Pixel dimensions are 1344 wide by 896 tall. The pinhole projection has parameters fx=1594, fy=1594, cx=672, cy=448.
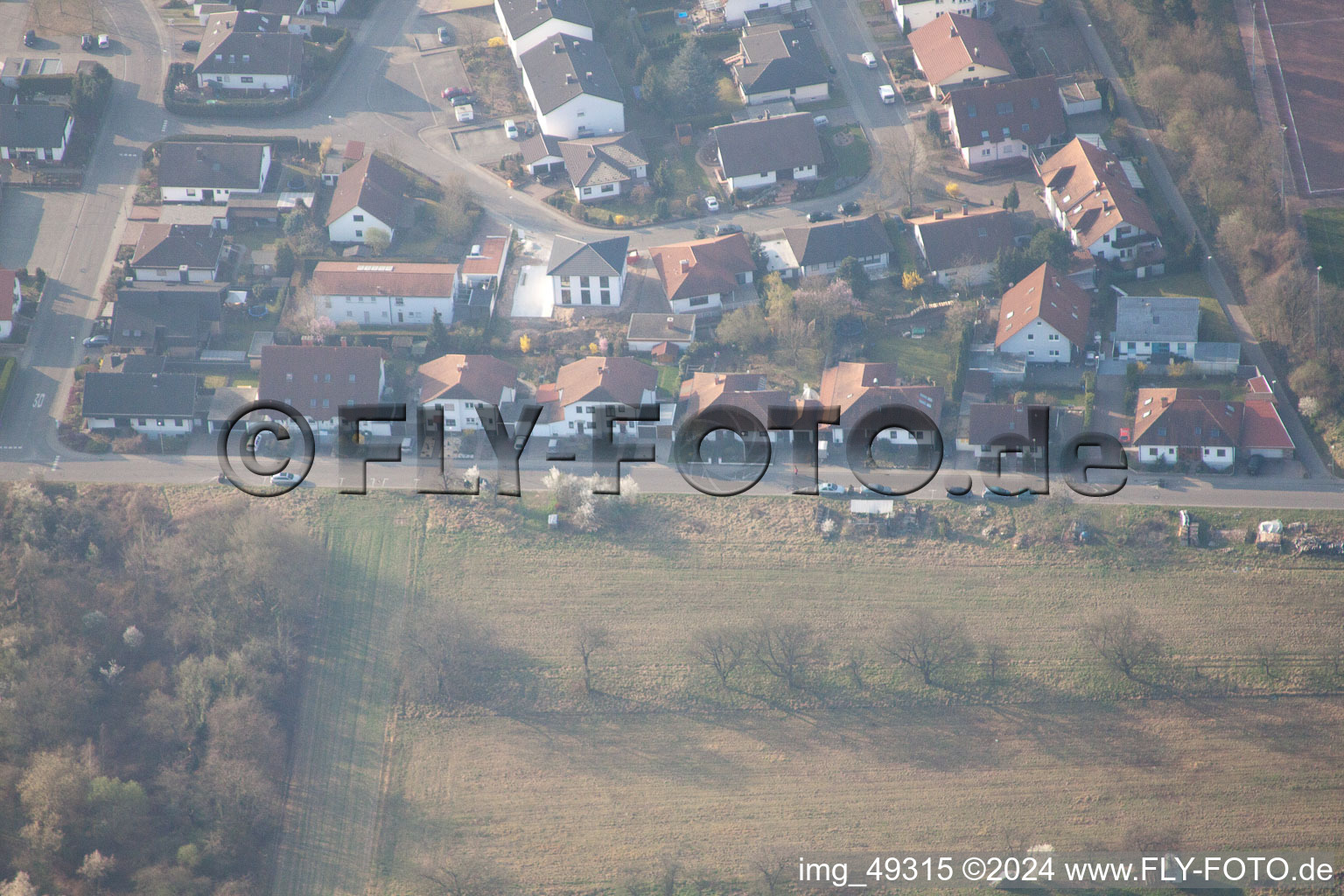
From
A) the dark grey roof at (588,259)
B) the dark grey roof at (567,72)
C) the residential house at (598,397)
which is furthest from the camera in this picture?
the dark grey roof at (567,72)

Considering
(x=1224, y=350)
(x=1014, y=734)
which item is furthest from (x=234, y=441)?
(x=1224, y=350)

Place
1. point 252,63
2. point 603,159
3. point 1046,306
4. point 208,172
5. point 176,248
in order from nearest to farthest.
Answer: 1. point 1046,306
2. point 176,248
3. point 208,172
4. point 603,159
5. point 252,63

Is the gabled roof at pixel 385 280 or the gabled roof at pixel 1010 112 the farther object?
the gabled roof at pixel 1010 112

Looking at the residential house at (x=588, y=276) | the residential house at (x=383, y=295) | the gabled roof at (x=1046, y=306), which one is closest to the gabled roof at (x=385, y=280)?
the residential house at (x=383, y=295)

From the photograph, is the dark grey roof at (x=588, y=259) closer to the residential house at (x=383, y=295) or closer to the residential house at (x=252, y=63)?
the residential house at (x=383, y=295)

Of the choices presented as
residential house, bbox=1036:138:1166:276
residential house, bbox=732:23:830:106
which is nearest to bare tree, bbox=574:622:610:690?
residential house, bbox=1036:138:1166:276

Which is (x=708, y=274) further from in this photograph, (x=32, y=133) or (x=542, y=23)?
(x=32, y=133)

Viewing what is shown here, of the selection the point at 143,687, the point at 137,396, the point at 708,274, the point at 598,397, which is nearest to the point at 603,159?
the point at 708,274
